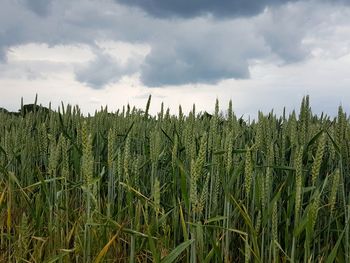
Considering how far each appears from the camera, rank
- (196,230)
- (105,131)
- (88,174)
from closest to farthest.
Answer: (88,174) < (196,230) < (105,131)

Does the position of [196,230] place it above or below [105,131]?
below

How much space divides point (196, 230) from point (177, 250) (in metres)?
0.20

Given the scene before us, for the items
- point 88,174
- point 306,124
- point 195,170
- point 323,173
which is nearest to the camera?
point 195,170

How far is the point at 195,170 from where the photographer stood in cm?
143

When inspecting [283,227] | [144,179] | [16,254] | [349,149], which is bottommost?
[16,254]

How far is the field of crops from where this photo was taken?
1598 mm

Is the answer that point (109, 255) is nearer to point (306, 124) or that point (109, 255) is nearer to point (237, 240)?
point (237, 240)

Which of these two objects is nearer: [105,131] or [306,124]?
[306,124]

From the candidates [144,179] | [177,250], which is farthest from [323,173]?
[177,250]

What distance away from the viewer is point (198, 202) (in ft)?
5.76

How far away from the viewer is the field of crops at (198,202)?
1.60 metres

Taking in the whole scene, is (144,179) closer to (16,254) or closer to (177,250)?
(16,254)

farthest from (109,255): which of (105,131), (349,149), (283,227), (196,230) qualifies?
(105,131)

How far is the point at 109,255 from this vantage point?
2.10 metres
